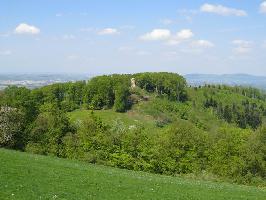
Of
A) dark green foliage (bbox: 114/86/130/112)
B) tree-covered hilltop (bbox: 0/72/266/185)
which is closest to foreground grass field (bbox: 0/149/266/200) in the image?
tree-covered hilltop (bbox: 0/72/266/185)

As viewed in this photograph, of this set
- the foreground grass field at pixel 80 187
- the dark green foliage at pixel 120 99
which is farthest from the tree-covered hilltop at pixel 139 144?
the dark green foliage at pixel 120 99

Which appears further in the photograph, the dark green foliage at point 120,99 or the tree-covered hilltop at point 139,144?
the dark green foliage at point 120,99

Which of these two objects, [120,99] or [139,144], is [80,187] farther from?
[120,99]

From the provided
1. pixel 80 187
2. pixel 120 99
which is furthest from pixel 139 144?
pixel 120 99

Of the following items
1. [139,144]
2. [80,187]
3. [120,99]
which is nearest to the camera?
[80,187]

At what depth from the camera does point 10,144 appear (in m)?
75.9

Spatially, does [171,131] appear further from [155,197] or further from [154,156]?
[155,197]

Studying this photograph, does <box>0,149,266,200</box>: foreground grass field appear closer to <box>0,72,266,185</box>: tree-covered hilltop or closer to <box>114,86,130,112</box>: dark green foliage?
<box>0,72,266,185</box>: tree-covered hilltop

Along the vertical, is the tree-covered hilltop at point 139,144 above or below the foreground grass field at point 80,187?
below

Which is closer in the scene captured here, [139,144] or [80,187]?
[80,187]

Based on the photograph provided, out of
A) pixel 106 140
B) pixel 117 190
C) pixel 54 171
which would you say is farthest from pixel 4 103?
pixel 117 190

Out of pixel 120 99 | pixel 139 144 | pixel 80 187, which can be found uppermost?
pixel 80 187

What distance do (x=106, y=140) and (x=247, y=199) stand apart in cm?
4210

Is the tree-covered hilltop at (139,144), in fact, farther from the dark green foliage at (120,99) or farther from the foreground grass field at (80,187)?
the dark green foliage at (120,99)
